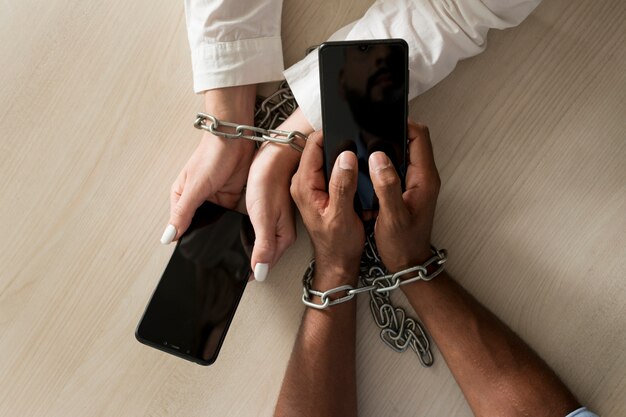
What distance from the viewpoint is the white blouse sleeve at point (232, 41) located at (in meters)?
0.60

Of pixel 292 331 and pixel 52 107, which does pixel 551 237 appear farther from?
pixel 52 107

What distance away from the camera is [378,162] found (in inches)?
20.2

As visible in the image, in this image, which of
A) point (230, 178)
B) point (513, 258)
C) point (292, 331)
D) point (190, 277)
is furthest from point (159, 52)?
point (513, 258)

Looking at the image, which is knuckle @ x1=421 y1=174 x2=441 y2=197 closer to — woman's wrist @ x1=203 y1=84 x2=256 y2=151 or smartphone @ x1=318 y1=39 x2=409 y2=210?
smartphone @ x1=318 y1=39 x2=409 y2=210

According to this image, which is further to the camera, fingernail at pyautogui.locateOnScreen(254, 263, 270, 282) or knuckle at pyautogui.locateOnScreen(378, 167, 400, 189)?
fingernail at pyautogui.locateOnScreen(254, 263, 270, 282)

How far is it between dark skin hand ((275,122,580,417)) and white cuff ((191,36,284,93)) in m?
0.13

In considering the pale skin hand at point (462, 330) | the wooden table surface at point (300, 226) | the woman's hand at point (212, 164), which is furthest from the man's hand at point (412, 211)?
the woman's hand at point (212, 164)

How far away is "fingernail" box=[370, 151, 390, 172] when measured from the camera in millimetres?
510

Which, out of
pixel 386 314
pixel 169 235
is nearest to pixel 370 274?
pixel 386 314

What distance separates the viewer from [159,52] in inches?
27.0

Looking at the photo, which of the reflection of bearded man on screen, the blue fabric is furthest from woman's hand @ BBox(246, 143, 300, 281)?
the blue fabric

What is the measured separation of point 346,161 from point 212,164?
190mm

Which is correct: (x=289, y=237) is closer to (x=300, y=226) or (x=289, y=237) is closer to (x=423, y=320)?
(x=300, y=226)

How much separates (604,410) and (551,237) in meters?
0.23
